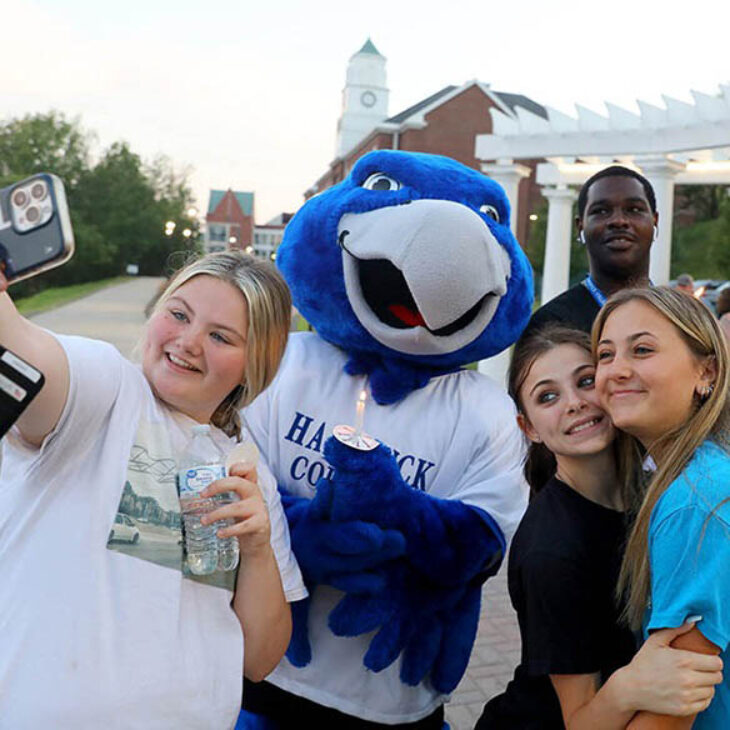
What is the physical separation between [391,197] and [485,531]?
40.7 inches

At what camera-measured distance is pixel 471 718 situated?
371 cm

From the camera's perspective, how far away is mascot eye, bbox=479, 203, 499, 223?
2.43 metres

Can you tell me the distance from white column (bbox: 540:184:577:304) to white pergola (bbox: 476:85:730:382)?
0.05 meters

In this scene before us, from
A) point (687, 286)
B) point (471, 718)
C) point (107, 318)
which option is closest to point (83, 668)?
point (471, 718)

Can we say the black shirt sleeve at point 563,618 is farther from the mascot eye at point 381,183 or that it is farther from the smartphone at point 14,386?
the mascot eye at point 381,183

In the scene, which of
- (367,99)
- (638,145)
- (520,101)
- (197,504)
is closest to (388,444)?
(197,504)

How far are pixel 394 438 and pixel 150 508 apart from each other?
3.17 feet

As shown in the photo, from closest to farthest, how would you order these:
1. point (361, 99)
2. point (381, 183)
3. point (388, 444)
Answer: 1. point (388, 444)
2. point (381, 183)
3. point (361, 99)

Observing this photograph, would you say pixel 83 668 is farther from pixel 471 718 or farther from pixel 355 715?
pixel 471 718

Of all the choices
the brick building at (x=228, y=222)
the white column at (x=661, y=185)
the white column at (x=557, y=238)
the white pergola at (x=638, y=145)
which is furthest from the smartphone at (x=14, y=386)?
the brick building at (x=228, y=222)

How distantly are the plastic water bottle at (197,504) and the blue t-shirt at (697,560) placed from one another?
2.81ft

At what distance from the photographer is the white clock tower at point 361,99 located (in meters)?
52.1

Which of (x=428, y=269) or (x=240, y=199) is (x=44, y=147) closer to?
(x=240, y=199)

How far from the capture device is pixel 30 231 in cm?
103
